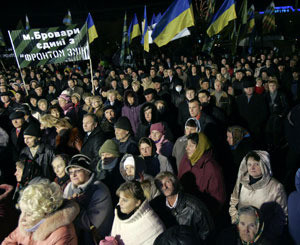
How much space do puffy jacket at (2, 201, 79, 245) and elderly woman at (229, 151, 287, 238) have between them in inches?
71.7

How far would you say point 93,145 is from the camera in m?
4.44

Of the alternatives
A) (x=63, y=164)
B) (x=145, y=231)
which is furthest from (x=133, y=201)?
(x=63, y=164)

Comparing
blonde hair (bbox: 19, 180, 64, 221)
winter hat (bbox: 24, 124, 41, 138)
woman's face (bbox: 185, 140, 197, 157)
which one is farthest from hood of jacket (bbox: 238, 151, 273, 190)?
winter hat (bbox: 24, 124, 41, 138)

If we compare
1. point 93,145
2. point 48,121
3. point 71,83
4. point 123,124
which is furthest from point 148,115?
point 71,83

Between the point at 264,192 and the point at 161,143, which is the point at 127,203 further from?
the point at 161,143

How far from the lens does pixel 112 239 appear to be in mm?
2535

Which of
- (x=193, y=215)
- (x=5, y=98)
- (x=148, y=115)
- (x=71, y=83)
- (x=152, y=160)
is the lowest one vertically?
(x=193, y=215)

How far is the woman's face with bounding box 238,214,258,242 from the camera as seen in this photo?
2283mm

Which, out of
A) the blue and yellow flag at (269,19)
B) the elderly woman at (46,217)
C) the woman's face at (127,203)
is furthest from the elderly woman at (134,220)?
the blue and yellow flag at (269,19)

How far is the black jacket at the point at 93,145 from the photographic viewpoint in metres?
4.40

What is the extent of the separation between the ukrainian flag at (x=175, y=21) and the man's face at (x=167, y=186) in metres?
5.33

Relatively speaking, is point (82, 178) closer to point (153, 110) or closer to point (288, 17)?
point (153, 110)

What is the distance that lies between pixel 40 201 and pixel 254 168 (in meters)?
2.25

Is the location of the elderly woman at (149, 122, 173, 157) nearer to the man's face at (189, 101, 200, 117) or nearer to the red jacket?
the man's face at (189, 101, 200, 117)
